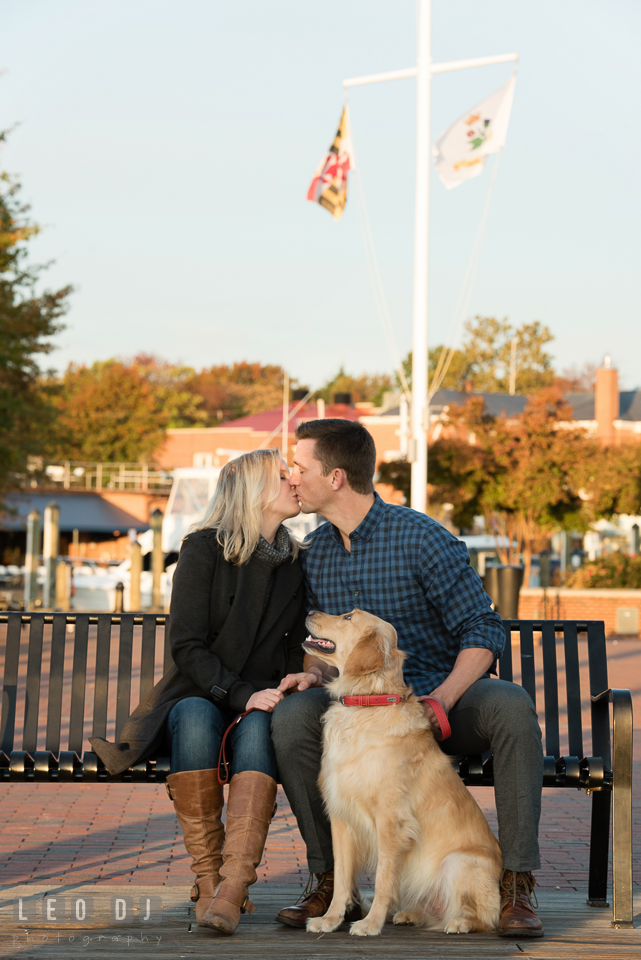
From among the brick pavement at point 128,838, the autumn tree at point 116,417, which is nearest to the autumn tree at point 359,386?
the autumn tree at point 116,417

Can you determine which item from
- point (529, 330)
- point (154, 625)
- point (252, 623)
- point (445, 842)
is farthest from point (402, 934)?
point (529, 330)

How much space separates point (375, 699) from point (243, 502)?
98 centimetres

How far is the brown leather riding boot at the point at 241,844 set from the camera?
3271mm

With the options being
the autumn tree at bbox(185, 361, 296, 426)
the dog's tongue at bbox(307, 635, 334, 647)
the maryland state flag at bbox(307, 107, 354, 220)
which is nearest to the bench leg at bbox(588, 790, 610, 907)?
the dog's tongue at bbox(307, 635, 334, 647)

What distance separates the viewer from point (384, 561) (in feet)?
13.1

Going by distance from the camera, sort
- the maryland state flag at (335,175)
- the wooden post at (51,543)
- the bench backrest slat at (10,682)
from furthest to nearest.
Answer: the wooden post at (51,543), the maryland state flag at (335,175), the bench backrest slat at (10,682)

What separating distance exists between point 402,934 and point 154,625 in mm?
1644

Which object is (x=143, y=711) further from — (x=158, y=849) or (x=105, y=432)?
(x=105, y=432)

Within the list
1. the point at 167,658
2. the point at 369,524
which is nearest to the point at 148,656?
the point at 167,658

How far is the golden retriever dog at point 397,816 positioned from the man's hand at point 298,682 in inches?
10.5

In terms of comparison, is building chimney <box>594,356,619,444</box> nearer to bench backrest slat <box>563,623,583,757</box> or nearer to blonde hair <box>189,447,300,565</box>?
bench backrest slat <box>563,623,583,757</box>

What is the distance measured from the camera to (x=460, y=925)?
3393mm

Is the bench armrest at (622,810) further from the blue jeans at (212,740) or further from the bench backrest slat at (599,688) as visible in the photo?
the blue jeans at (212,740)

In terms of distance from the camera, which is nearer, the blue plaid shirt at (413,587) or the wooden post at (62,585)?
the blue plaid shirt at (413,587)
